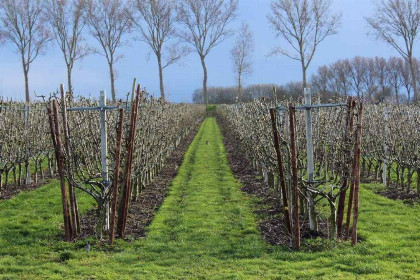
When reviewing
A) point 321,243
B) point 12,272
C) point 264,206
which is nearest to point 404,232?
point 321,243

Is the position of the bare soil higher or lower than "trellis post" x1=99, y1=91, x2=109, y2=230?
lower

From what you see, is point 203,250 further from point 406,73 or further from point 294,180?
point 406,73

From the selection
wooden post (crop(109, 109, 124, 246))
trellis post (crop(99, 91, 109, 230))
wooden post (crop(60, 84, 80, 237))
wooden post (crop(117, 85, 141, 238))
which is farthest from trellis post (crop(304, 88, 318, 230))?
wooden post (crop(60, 84, 80, 237))

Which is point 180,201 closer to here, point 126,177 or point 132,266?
point 126,177

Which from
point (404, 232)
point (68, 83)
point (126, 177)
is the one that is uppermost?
point (68, 83)

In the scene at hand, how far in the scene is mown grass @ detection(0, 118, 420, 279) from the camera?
16.9 ft

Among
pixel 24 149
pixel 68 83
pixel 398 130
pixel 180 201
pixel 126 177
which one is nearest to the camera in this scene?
pixel 126 177

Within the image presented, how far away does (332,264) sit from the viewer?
5336mm

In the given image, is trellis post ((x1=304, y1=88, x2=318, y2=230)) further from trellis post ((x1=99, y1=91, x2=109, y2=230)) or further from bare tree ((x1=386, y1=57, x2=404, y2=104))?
bare tree ((x1=386, y1=57, x2=404, y2=104))

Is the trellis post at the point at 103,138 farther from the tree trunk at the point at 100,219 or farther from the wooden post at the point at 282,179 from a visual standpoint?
the wooden post at the point at 282,179

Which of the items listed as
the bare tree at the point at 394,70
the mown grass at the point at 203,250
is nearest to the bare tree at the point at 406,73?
the bare tree at the point at 394,70

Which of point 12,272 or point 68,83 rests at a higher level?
point 68,83

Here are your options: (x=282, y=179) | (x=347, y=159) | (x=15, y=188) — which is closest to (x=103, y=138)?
(x=282, y=179)

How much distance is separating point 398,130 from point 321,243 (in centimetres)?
519
